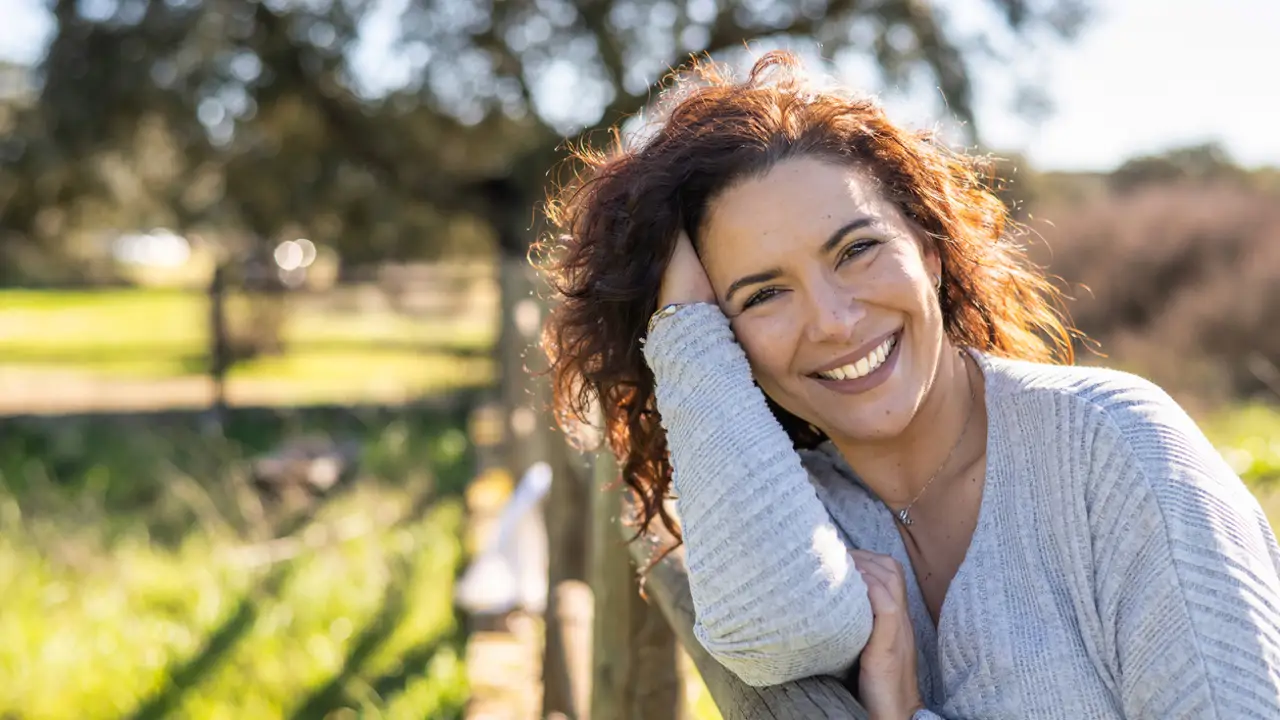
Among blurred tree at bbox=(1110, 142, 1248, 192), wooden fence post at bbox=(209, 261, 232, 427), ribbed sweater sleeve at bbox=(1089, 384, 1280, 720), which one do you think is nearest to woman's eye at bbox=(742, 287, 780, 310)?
ribbed sweater sleeve at bbox=(1089, 384, 1280, 720)

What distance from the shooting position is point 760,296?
1.66 metres

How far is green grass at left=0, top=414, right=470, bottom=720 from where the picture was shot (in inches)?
151

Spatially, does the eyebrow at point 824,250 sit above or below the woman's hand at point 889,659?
above

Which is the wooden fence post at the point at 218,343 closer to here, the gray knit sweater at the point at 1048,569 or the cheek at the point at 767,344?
the cheek at the point at 767,344

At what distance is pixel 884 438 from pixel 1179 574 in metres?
0.53

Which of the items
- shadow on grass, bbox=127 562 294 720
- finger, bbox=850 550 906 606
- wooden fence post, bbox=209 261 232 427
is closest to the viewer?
finger, bbox=850 550 906 606

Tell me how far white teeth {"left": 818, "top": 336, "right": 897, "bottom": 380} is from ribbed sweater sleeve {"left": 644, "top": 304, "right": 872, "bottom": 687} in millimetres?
159

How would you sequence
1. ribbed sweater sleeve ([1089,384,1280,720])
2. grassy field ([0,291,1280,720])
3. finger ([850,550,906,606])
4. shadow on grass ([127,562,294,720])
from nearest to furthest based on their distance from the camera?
ribbed sweater sleeve ([1089,384,1280,720])
finger ([850,550,906,606])
shadow on grass ([127,562,294,720])
grassy field ([0,291,1280,720])

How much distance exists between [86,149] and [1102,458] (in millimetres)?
13614

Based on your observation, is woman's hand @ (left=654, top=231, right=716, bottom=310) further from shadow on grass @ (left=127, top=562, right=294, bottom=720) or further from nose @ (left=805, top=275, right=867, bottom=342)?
shadow on grass @ (left=127, top=562, right=294, bottom=720)

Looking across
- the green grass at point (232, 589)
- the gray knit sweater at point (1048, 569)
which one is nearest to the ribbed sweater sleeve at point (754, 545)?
the gray knit sweater at point (1048, 569)

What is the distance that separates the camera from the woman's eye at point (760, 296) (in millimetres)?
1655

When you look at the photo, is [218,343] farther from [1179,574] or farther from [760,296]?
[1179,574]

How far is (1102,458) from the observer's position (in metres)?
1.35
